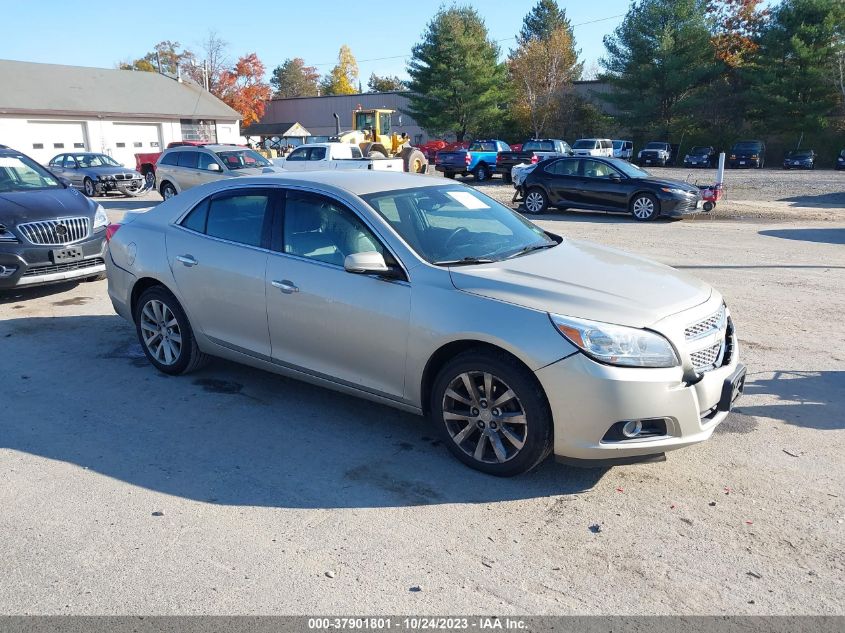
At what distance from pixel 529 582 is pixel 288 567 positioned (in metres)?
1.12

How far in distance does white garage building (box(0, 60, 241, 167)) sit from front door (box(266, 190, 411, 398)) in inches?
1602

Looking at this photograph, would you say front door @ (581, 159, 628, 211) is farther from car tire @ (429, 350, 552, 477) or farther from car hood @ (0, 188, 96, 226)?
car tire @ (429, 350, 552, 477)

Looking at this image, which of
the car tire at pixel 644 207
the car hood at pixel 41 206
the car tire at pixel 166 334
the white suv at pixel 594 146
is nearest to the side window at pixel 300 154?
the car tire at pixel 644 207

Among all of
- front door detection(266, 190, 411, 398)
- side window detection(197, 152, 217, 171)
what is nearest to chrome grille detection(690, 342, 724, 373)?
front door detection(266, 190, 411, 398)

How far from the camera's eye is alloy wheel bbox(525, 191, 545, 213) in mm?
18375

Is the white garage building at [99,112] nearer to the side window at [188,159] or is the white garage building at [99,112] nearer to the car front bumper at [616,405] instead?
the side window at [188,159]

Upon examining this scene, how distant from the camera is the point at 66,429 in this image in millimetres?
4816

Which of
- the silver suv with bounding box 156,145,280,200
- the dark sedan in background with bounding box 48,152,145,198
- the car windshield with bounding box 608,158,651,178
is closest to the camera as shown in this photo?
the car windshield with bounding box 608,158,651,178

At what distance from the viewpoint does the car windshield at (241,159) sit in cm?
1892

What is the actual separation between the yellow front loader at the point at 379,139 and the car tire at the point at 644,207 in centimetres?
1291

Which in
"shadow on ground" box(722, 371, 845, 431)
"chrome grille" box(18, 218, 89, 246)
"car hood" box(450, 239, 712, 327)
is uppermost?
"car hood" box(450, 239, 712, 327)

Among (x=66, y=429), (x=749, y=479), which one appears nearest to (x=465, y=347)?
(x=749, y=479)

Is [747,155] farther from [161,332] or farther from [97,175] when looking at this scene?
[161,332]

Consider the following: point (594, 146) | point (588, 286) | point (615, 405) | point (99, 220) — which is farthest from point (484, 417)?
point (594, 146)
